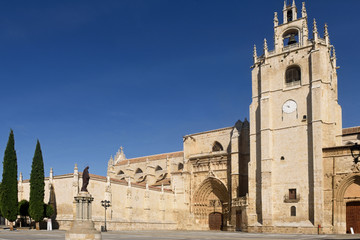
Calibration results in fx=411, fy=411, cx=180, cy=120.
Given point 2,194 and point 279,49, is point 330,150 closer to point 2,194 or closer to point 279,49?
point 279,49

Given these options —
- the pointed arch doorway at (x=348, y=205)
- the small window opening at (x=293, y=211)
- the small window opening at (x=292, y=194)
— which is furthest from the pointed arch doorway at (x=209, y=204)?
the pointed arch doorway at (x=348, y=205)

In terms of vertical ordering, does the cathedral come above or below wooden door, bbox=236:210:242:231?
above

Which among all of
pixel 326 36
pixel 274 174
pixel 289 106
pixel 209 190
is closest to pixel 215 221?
pixel 209 190

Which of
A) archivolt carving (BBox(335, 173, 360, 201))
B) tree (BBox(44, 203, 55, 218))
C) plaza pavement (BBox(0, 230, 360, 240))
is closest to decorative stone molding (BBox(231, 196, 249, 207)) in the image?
archivolt carving (BBox(335, 173, 360, 201))

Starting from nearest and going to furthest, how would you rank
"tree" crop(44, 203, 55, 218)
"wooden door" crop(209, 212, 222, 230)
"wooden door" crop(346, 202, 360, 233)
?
1. "wooden door" crop(346, 202, 360, 233)
2. "tree" crop(44, 203, 55, 218)
3. "wooden door" crop(209, 212, 222, 230)

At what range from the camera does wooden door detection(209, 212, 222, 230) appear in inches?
1759

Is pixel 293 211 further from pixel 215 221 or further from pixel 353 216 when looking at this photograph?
pixel 215 221

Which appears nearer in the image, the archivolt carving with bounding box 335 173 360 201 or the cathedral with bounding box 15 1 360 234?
the archivolt carving with bounding box 335 173 360 201

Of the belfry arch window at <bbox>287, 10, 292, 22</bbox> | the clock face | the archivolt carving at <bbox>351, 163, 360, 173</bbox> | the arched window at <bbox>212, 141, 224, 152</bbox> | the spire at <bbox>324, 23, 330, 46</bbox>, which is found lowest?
the archivolt carving at <bbox>351, 163, 360, 173</bbox>

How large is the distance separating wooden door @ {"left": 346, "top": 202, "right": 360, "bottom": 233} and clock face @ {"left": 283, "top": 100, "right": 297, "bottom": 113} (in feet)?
31.1

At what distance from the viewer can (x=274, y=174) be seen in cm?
3762

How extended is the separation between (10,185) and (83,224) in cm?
1616

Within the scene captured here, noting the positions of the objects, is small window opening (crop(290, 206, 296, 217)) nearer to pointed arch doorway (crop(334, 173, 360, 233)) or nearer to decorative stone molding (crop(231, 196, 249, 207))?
pointed arch doorway (crop(334, 173, 360, 233))

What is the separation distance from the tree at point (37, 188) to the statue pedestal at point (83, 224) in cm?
1390
